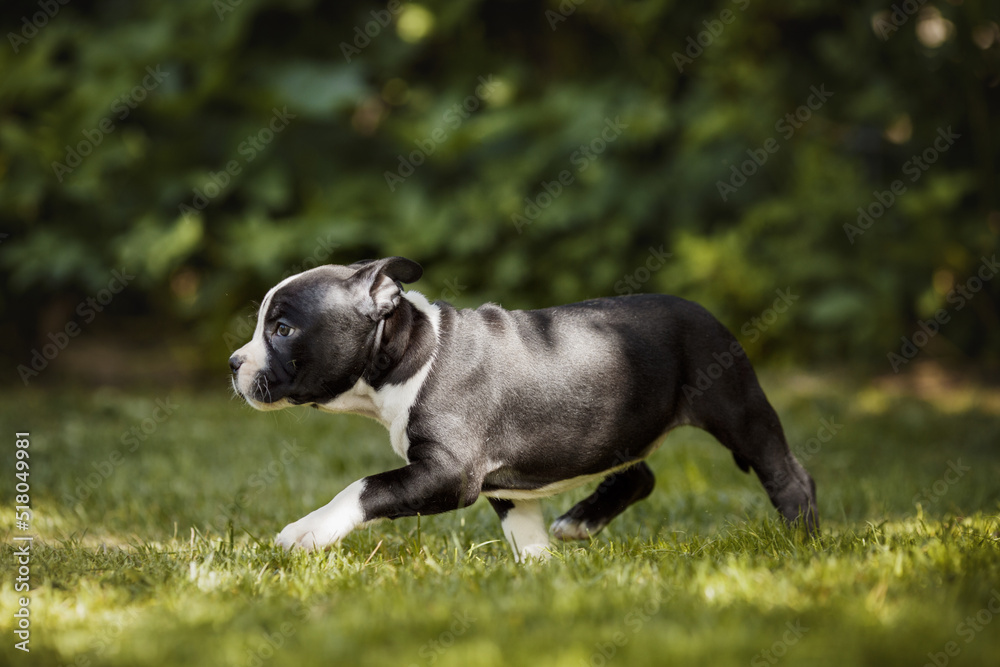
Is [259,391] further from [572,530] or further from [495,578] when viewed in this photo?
[572,530]

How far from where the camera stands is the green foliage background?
7.65 m

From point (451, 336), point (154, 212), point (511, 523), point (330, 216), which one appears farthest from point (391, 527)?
point (154, 212)

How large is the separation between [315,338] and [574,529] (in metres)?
1.25

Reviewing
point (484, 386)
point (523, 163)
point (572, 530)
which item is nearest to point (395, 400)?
point (484, 386)

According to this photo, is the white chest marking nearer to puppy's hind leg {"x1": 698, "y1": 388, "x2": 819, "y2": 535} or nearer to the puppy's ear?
the puppy's ear

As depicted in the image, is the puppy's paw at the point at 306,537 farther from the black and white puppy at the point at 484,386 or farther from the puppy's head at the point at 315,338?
the puppy's head at the point at 315,338

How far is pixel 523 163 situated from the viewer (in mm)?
8008

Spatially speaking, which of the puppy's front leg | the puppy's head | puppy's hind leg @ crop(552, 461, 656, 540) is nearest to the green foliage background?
puppy's hind leg @ crop(552, 461, 656, 540)

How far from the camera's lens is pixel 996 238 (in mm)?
7227

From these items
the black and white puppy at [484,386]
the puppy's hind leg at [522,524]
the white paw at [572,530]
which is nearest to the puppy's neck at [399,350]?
the black and white puppy at [484,386]

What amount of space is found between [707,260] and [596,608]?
566 centimetres

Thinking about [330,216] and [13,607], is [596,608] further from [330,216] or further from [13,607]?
[330,216]

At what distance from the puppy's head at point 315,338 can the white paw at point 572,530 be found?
102 centimetres

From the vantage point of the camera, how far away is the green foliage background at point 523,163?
7.65 meters
